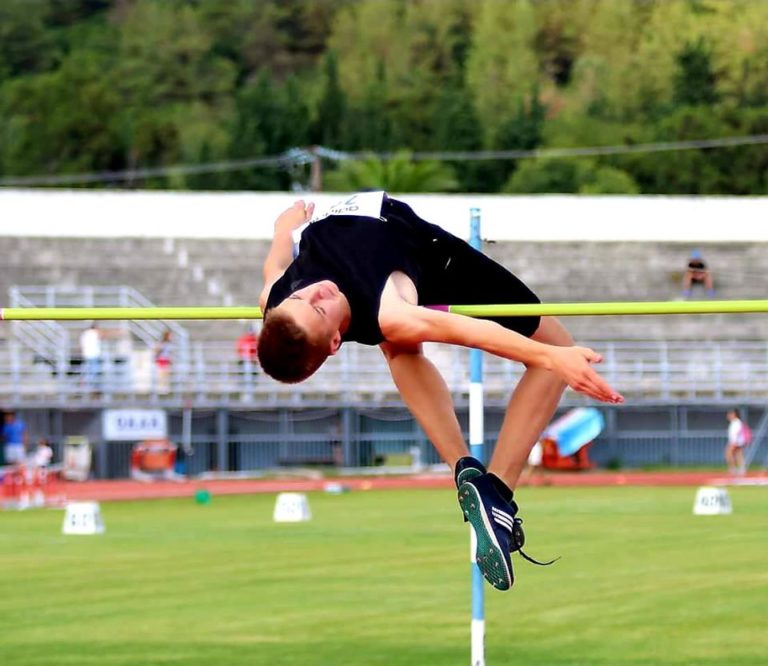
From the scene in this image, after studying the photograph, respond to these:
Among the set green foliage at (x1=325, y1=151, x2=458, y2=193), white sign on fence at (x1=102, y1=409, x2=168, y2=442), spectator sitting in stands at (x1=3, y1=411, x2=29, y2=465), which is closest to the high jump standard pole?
spectator sitting in stands at (x1=3, y1=411, x2=29, y2=465)

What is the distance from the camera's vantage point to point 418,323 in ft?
16.1

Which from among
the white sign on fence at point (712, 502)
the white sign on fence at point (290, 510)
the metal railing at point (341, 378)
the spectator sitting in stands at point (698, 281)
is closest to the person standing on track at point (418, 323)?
the white sign on fence at point (712, 502)

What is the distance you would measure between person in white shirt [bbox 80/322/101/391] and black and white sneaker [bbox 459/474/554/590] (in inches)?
705

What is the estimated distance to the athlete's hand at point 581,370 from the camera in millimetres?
4617

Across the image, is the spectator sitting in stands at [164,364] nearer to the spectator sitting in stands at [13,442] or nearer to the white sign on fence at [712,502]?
the spectator sitting in stands at [13,442]

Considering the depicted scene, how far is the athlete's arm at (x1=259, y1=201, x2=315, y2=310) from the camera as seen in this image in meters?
5.43

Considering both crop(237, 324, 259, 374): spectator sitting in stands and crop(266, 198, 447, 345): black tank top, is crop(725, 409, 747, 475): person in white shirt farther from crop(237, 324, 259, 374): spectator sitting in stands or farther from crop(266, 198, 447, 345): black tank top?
crop(266, 198, 447, 345): black tank top

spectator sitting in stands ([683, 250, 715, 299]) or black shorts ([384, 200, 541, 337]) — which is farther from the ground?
spectator sitting in stands ([683, 250, 715, 299])

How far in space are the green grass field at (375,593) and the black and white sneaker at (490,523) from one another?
87.0 inches

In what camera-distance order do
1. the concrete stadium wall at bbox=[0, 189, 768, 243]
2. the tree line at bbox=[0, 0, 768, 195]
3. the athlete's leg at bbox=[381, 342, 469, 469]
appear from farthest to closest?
the tree line at bbox=[0, 0, 768, 195]
the concrete stadium wall at bbox=[0, 189, 768, 243]
the athlete's leg at bbox=[381, 342, 469, 469]

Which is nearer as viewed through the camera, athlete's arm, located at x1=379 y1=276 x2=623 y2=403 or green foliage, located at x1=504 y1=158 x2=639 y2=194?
athlete's arm, located at x1=379 y1=276 x2=623 y2=403

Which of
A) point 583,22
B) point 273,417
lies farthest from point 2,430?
point 583,22

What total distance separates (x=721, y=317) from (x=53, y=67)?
49.8 meters

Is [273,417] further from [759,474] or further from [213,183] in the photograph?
[213,183]
